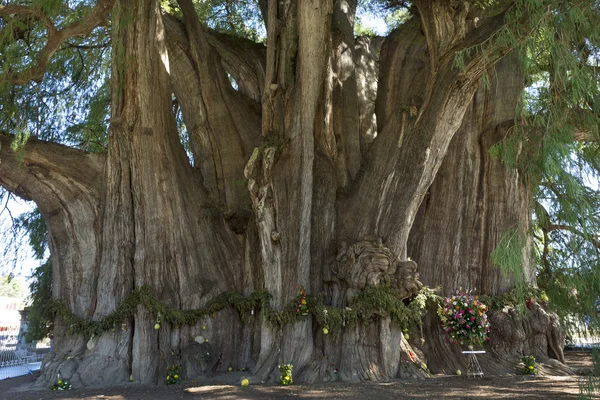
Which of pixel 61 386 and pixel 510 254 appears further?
pixel 61 386

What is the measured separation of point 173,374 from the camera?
657 centimetres

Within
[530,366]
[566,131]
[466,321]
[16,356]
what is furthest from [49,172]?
[530,366]

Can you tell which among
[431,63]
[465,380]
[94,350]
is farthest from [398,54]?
[94,350]

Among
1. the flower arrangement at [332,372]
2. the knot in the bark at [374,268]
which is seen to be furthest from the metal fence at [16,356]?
the knot in the bark at [374,268]

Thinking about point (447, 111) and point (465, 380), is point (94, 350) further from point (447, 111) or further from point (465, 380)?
point (447, 111)

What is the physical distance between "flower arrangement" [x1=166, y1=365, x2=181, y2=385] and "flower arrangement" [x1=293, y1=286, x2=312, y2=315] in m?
1.62

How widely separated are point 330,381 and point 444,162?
12.0 ft

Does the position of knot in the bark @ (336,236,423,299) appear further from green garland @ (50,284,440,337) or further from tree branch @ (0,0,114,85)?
tree branch @ (0,0,114,85)

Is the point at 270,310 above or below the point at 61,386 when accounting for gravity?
above

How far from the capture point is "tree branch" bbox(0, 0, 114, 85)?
657 cm

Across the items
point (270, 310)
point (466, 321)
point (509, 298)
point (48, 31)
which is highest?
point (48, 31)

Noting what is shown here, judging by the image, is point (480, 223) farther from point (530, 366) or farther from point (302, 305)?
point (302, 305)

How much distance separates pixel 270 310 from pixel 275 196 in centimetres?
148

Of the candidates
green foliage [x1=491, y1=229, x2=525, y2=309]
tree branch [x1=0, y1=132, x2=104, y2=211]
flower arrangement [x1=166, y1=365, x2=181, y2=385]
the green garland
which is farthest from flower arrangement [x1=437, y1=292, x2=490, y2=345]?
tree branch [x1=0, y1=132, x2=104, y2=211]
